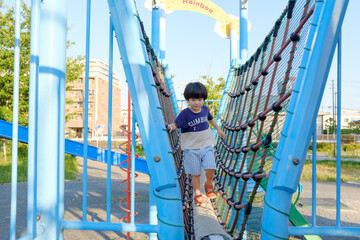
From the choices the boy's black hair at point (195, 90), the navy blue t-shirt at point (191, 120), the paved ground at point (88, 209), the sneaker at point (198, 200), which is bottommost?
the paved ground at point (88, 209)

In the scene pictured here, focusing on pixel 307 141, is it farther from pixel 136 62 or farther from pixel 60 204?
pixel 60 204

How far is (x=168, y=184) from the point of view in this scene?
3.73ft

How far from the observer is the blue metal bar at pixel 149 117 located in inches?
44.8

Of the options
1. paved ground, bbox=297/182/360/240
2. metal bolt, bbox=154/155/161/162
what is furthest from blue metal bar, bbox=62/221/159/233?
paved ground, bbox=297/182/360/240

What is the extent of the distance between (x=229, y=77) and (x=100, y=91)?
32.4 metres

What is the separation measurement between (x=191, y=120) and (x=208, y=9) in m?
4.00

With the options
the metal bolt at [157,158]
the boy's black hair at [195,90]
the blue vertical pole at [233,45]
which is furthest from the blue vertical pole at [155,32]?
the metal bolt at [157,158]

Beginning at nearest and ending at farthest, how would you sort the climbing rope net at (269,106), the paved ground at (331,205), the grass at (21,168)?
the climbing rope net at (269,106), the paved ground at (331,205), the grass at (21,168)

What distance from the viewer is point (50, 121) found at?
3.80 feet

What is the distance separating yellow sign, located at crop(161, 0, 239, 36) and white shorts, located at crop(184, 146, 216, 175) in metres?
3.72

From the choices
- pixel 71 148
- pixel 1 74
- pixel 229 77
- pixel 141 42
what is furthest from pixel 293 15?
pixel 1 74

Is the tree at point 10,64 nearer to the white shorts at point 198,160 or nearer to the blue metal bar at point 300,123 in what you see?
the white shorts at point 198,160

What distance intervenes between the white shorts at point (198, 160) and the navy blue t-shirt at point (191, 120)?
166 millimetres

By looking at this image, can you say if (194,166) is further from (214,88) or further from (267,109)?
(214,88)
